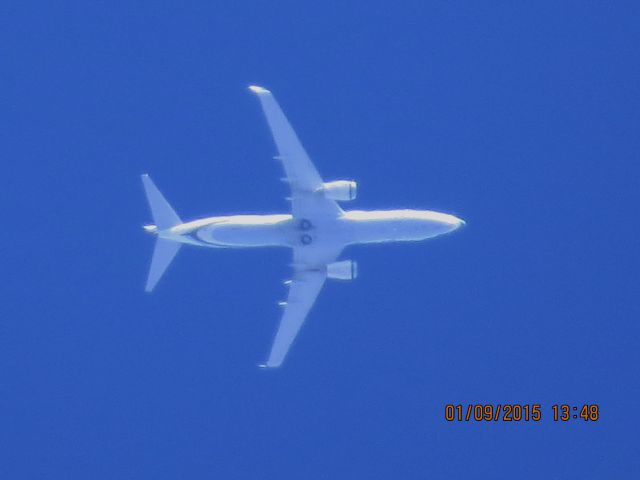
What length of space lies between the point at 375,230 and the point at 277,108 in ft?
22.9

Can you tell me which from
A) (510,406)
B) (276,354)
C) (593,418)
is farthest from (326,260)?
(593,418)

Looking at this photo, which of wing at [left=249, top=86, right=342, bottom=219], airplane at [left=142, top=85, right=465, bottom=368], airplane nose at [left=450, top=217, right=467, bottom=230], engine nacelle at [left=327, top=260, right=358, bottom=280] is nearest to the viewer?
wing at [left=249, top=86, right=342, bottom=219]

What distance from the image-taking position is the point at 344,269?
47719mm

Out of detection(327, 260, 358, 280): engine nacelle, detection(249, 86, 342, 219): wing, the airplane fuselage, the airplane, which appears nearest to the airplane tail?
the airplane

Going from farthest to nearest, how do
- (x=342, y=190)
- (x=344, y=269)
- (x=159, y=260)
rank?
(x=159, y=260) → (x=344, y=269) → (x=342, y=190)

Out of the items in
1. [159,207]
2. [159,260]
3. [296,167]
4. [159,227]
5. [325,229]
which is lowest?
[159,260]

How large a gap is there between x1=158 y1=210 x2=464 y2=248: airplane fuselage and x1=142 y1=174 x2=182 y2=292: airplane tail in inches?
60.5

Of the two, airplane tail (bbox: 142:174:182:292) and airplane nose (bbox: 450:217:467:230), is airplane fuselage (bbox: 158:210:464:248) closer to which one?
airplane nose (bbox: 450:217:467:230)

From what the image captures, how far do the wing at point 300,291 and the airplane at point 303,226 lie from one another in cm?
5

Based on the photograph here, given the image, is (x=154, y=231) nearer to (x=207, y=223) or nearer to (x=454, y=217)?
(x=207, y=223)

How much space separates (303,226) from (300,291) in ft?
11.4

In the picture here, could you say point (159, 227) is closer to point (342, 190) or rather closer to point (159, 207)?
point (159, 207)

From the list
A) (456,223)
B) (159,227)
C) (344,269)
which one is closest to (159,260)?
(159,227)

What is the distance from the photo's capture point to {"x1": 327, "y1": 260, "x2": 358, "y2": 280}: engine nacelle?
47.7 metres
